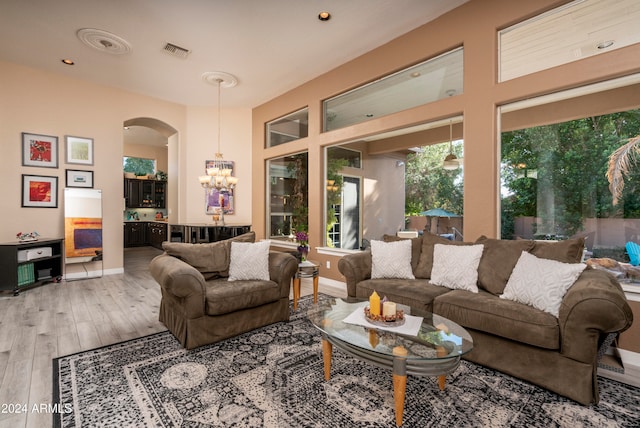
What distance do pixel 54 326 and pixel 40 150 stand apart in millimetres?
3497

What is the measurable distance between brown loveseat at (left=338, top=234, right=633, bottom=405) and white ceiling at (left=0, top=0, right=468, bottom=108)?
289 centimetres

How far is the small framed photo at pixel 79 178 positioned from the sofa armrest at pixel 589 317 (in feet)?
22.8

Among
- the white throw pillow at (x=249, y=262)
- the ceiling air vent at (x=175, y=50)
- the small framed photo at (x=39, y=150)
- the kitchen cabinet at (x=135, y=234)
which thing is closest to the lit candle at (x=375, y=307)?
the white throw pillow at (x=249, y=262)

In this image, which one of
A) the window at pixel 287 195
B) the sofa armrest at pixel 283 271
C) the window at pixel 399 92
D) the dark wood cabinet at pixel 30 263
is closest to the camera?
the sofa armrest at pixel 283 271

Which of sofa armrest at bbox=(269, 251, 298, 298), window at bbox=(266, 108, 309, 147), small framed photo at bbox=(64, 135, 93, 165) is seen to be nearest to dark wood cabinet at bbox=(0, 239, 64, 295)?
small framed photo at bbox=(64, 135, 93, 165)

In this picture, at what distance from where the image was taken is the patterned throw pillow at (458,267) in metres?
2.87

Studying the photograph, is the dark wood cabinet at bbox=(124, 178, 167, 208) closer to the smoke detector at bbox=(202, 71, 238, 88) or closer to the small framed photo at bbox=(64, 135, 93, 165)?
the small framed photo at bbox=(64, 135, 93, 165)

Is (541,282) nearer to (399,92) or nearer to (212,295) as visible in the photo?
(212,295)

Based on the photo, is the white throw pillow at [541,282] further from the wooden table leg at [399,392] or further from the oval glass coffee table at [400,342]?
the wooden table leg at [399,392]

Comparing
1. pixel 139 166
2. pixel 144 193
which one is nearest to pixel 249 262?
pixel 144 193

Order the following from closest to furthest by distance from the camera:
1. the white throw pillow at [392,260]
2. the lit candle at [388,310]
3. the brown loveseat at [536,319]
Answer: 1. the brown loveseat at [536,319]
2. the lit candle at [388,310]
3. the white throw pillow at [392,260]

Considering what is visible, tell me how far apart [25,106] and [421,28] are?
6.22 m

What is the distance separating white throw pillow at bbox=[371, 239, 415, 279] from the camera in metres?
3.35

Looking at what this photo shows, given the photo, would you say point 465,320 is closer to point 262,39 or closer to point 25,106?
point 262,39
